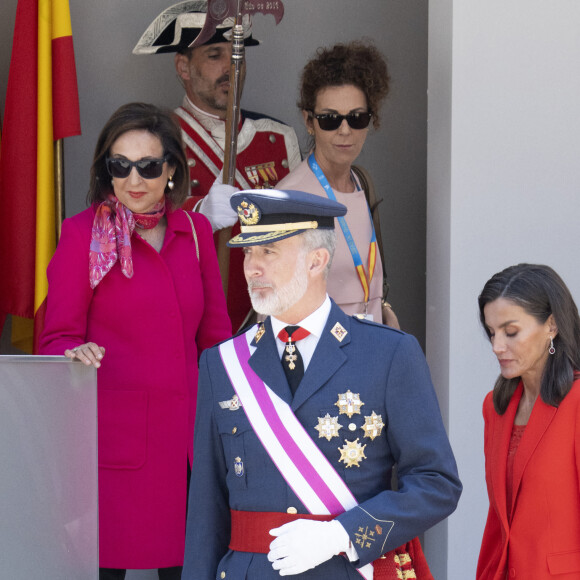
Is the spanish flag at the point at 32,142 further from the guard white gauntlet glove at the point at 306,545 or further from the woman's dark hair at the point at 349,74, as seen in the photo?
the guard white gauntlet glove at the point at 306,545

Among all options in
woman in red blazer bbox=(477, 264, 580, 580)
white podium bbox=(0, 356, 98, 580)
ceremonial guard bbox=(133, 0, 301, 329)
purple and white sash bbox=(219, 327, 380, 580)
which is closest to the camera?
purple and white sash bbox=(219, 327, 380, 580)

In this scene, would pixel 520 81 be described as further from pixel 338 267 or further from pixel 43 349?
pixel 43 349

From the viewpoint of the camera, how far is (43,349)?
353cm

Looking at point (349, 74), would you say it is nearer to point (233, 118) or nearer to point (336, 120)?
point (336, 120)

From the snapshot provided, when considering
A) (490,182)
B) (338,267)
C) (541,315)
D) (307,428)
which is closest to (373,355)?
(307,428)

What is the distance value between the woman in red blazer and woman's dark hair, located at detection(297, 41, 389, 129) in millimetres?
1361

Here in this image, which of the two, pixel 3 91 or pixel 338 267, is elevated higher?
pixel 3 91

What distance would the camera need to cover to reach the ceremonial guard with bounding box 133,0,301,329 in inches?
190

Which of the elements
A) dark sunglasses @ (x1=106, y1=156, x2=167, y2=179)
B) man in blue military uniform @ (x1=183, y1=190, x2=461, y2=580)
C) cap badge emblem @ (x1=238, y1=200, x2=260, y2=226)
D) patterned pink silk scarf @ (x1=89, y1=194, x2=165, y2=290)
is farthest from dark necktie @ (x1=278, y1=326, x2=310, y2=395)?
dark sunglasses @ (x1=106, y1=156, x2=167, y2=179)

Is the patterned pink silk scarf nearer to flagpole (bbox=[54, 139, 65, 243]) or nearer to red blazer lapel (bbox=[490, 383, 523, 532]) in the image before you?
flagpole (bbox=[54, 139, 65, 243])

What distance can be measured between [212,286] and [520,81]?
1.65m

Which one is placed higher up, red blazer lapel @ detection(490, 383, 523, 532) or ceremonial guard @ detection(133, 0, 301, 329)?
ceremonial guard @ detection(133, 0, 301, 329)

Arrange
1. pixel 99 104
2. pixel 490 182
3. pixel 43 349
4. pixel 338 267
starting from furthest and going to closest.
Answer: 1. pixel 99 104
2. pixel 490 182
3. pixel 338 267
4. pixel 43 349

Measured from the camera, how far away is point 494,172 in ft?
15.2
